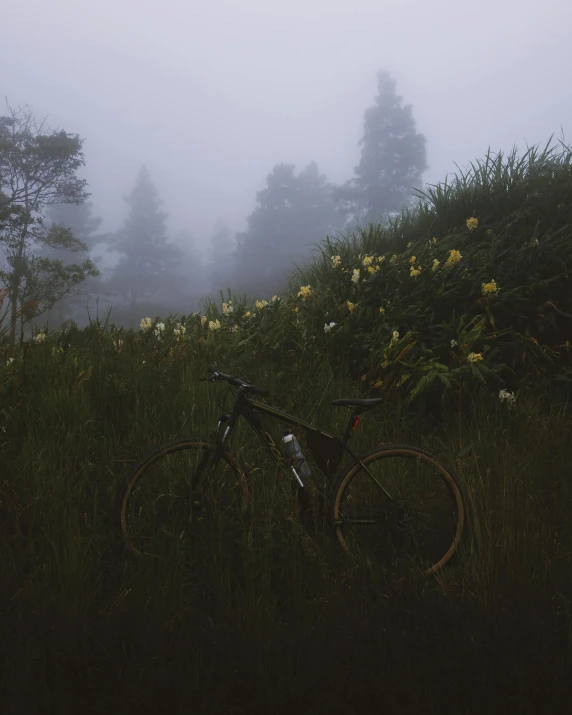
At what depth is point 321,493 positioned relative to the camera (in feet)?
10.5

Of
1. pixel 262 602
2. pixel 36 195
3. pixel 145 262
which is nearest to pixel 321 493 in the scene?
pixel 262 602

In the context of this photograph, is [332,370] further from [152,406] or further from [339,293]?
[152,406]

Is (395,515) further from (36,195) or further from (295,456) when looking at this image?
(36,195)

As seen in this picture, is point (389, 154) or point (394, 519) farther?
point (389, 154)

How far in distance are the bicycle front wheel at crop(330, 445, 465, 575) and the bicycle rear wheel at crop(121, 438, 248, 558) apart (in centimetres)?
60

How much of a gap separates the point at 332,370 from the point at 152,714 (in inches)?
145

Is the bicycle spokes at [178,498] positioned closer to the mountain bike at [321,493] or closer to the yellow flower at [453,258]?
the mountain bike at [321,493]

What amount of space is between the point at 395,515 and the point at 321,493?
16.9 inches

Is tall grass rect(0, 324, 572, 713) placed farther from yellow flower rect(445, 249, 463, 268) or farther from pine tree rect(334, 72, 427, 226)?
pine tree rect(334, 72, 427, 226)

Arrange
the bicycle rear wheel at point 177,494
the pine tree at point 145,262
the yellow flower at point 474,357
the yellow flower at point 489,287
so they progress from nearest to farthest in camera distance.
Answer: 1. the bicycle rear wheel at point 177,494
2. the yellow flower at point 474,357
3. the yellow flower at point 489,287
4. the pine tree at point 145,262

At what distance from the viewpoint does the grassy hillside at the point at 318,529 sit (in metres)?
2.26

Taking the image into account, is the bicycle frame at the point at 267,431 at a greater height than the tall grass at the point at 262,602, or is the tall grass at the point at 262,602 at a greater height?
the bicycle frame at the point at 267,431

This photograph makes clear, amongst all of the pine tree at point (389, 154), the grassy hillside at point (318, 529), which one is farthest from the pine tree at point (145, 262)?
the grassy hillside at point (318, 529)

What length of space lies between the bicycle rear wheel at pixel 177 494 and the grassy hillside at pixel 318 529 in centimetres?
12
